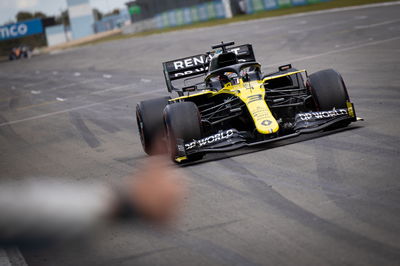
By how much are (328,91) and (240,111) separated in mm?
1310

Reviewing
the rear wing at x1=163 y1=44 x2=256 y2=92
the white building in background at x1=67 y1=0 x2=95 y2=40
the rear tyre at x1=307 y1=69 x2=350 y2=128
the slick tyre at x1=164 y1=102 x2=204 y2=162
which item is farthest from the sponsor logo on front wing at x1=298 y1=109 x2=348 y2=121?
the white building in background at x1=67 y1=0 x2=95 y2=40

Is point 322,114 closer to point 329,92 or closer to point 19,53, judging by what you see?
point 329,92

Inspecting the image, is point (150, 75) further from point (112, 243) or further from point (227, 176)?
point (112, 243)

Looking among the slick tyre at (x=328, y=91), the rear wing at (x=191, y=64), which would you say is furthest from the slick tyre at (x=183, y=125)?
the rear wing at (x=191, y=64)

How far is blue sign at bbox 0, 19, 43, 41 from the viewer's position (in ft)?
315

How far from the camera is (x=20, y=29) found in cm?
9694

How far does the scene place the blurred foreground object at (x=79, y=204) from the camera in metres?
7.82

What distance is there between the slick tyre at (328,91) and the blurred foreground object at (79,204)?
239 centimetres

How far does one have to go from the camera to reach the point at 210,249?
20.7 feet

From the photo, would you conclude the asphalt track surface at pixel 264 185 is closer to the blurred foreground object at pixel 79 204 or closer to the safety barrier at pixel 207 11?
the blurred foreground object at pixel 79 204

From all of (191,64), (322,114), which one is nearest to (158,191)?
(322,114)

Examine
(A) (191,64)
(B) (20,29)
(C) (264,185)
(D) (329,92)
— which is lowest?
(C) (264,185)

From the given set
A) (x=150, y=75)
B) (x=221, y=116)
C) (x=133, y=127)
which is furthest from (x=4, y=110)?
(x=221, y=116)

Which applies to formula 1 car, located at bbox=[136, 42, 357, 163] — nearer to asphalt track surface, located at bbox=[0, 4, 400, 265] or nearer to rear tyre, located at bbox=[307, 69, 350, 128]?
rear tyre, located at bbox=[307, 69, 350, 128]
